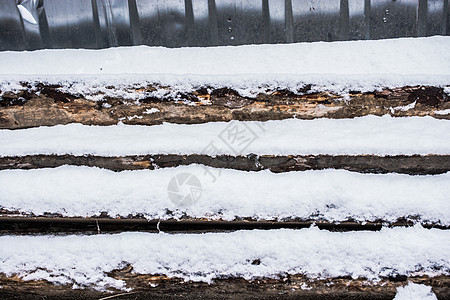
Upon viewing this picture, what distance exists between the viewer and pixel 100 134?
3.98ft

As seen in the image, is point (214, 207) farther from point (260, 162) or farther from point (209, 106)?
point (209, 106)

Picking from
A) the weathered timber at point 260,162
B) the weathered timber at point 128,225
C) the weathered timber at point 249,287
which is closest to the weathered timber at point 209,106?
the weathered timber at point 260,162

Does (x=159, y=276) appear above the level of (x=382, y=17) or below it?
below

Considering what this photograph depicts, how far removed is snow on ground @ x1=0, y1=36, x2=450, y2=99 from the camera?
118 centimetres

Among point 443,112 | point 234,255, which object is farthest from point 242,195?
point 443,112

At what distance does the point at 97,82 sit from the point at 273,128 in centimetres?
73

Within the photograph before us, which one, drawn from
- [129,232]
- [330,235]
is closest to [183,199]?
[129,232]

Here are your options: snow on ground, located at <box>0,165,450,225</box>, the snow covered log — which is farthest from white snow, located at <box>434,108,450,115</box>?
the snow covered log

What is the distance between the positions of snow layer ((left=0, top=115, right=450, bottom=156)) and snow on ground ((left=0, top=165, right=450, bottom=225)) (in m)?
0.09

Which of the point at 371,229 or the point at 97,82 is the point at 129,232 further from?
the point at 371,229

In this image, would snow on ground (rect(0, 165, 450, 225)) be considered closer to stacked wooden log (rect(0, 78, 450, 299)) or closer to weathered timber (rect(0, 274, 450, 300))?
stacked wooden log (rect(0, 78, 450, 299))

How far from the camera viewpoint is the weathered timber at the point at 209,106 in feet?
3.86

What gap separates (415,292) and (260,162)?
727 millimetres

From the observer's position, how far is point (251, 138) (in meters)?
1.17
